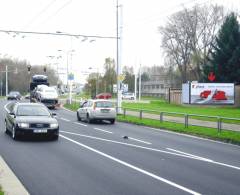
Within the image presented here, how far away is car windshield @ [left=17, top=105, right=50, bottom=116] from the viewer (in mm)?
19005

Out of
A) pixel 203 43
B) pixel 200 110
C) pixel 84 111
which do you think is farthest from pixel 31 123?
pixel 203 43

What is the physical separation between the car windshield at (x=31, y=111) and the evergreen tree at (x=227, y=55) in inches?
1724

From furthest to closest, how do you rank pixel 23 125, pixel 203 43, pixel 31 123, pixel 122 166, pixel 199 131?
pixel 203 43, pixel 199 131, pixel 31 123, pixel 23 125, pixel 122 166

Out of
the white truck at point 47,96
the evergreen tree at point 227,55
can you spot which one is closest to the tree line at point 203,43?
the evergreen tree at point 227,55

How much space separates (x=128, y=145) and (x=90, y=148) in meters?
1.80

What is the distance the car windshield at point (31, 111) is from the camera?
62.4ft

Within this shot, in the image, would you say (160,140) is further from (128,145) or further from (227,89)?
(227,89)

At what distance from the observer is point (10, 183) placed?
362 inches

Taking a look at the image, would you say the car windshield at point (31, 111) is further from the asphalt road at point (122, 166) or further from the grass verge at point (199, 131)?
the grass verge at point (199, 131)

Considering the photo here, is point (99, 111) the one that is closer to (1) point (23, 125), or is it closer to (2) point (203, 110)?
(1) point (23, 125)

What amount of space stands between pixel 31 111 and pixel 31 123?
161 centimetres

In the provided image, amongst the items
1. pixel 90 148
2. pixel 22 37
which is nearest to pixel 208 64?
pixel 22 37

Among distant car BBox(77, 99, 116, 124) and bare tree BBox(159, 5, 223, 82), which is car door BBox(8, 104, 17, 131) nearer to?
distant car BBox(77, 99, 116, 124)

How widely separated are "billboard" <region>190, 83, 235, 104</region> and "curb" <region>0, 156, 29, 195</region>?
43.6m
